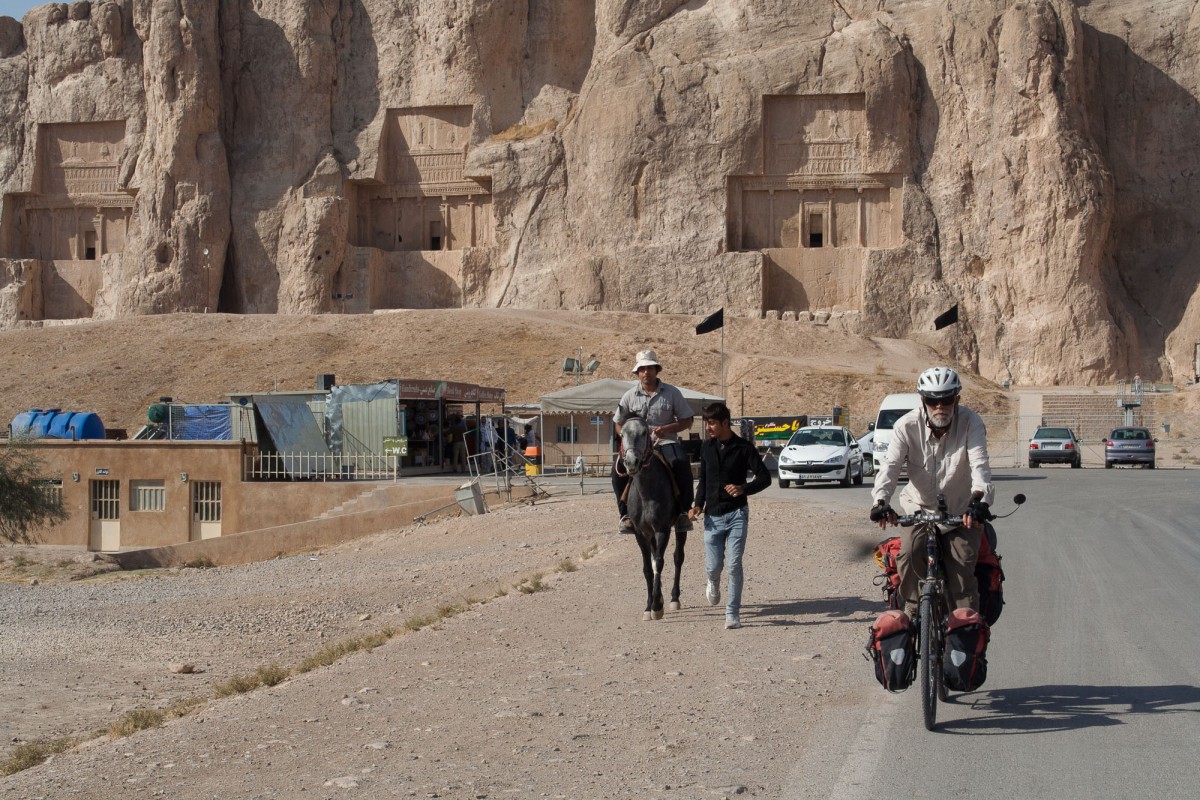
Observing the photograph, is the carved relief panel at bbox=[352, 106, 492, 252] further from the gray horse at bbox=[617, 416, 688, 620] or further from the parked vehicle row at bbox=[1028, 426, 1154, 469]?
the gray horse at bbox=[617, 416, 688, 620]

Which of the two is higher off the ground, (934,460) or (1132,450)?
(934,460)

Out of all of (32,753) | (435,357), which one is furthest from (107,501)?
(32,753)

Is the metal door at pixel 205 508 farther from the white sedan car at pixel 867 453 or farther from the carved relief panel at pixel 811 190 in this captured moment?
the carved relief panel at pixel 811 190

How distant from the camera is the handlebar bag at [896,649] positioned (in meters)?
6.60

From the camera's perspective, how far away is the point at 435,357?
163 feet

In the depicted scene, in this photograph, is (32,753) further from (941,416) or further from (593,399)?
(593,399)

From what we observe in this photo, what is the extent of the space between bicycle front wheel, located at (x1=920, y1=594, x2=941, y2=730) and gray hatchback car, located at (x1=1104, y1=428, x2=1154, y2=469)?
3101 cm

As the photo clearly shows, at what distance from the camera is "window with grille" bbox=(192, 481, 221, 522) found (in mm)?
29781

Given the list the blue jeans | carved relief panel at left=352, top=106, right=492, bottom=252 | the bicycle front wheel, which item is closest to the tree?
the blue jeans

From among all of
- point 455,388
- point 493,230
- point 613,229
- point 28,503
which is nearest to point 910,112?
point 613,229

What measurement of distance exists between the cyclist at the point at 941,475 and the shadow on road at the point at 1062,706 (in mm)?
608

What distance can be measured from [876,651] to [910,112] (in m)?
55.3

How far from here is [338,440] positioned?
31141mm

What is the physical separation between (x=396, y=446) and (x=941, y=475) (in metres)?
23.0
